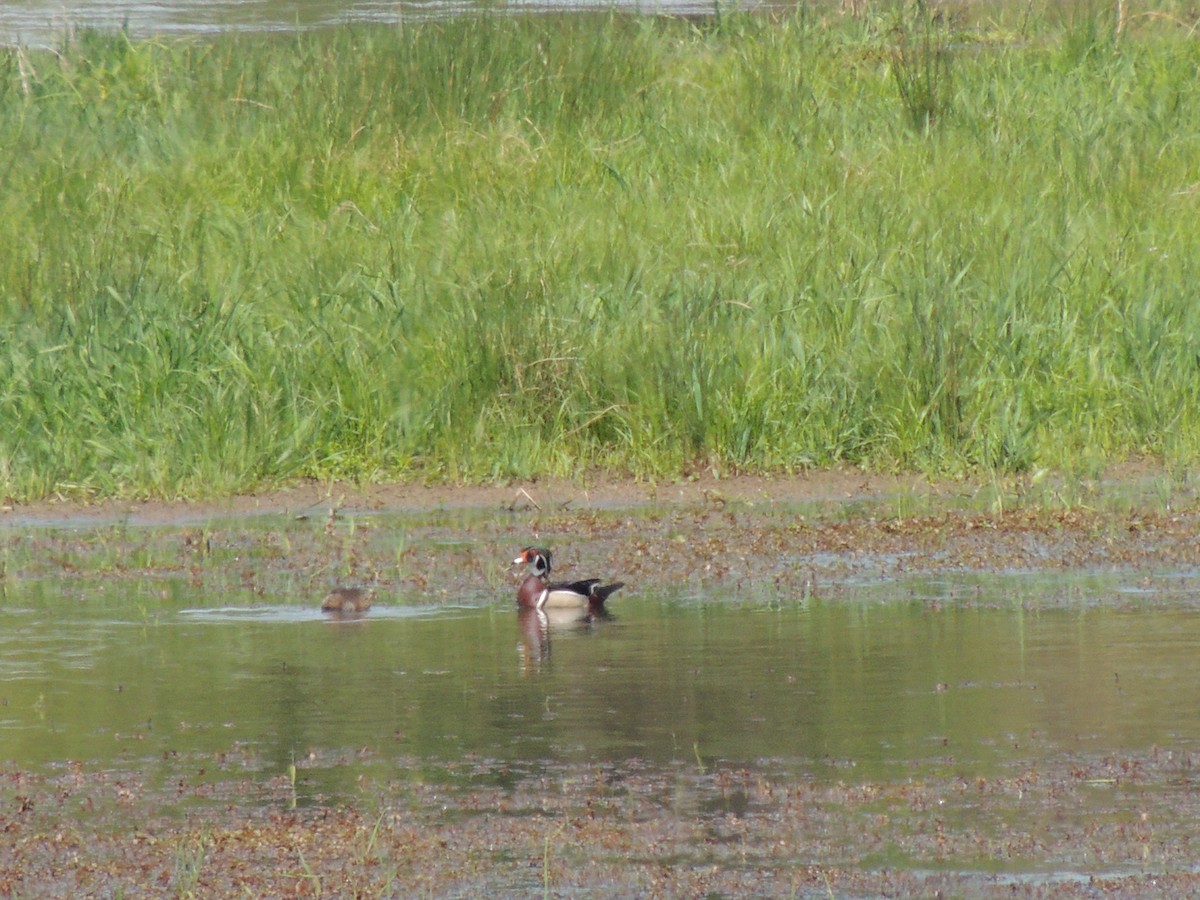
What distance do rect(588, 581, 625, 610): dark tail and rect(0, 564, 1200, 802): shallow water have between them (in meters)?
0.08

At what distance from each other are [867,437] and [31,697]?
4965 mm

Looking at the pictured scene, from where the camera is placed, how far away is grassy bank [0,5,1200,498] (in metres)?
10.3

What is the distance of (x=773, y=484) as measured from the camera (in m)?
10.1

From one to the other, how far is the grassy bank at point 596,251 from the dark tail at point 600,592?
228cm

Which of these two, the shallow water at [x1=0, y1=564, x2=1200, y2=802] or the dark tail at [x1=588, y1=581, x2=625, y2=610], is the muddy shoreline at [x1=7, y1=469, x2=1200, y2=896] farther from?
the dark tail at [x1=588, y1=581, x2=625, y2=610]

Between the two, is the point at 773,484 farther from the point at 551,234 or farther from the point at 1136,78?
the point at 1136,78

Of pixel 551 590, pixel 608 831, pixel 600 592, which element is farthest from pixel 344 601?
pixel 608 831

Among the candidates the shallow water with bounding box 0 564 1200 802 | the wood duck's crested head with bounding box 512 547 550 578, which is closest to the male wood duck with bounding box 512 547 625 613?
the wood duck's crested head with bounding box 512 547 550 578

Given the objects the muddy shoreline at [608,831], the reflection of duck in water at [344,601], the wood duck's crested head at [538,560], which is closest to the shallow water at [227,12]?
the wood duck's crested head at [538,560]

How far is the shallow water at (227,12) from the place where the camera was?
18938mm

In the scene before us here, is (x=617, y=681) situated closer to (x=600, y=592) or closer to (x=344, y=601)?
(x=600, y=592)

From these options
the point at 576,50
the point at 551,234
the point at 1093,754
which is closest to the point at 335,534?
the point at 551,234

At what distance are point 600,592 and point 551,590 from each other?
33cm

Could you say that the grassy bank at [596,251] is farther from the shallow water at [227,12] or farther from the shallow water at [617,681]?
the shallow water at [227,12]
